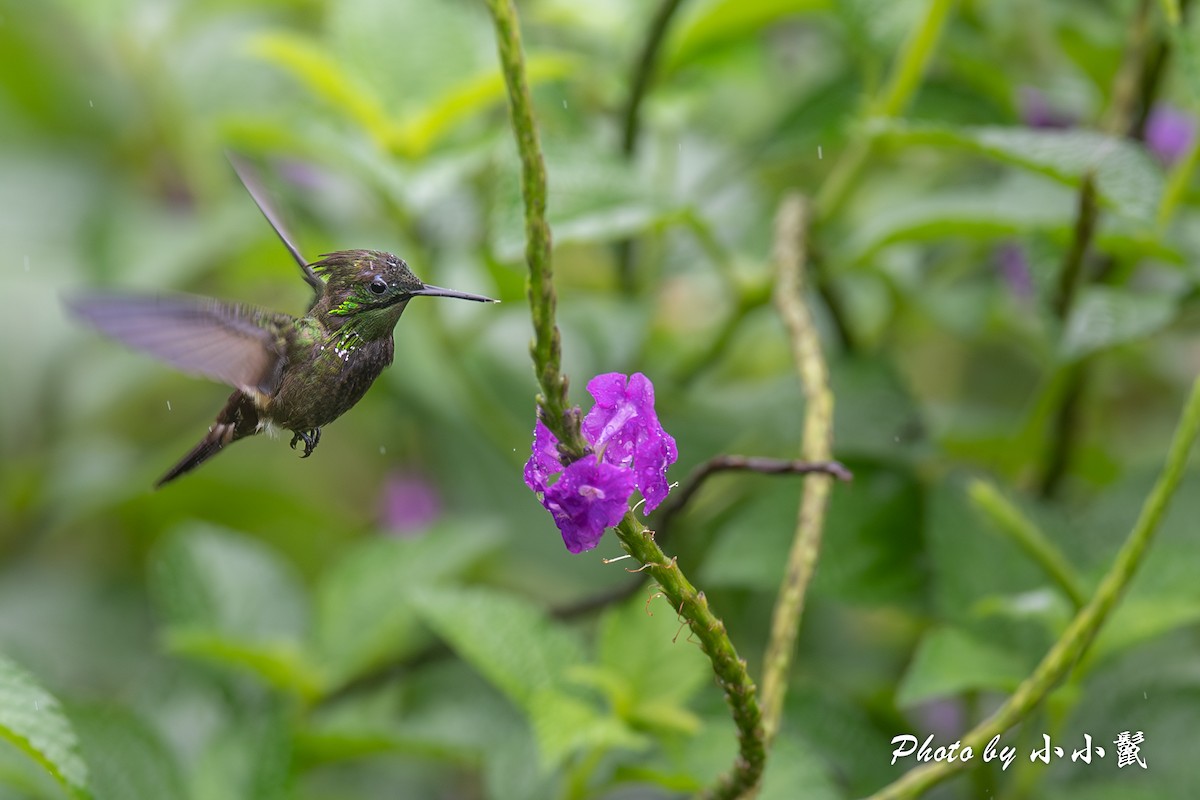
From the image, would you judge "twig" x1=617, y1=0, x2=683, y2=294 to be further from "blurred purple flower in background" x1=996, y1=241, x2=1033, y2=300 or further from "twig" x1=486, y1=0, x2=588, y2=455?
"twig" x1=486, y1=0, x2=588, y2=455

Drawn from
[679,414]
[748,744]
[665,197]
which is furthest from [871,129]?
[748,744]

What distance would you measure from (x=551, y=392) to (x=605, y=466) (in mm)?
64

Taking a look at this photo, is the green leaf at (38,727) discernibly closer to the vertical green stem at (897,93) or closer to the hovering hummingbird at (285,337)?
the hovering hummingbird at (285,337)

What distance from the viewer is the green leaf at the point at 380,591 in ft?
4.62

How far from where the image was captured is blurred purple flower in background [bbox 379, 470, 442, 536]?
1.90 m

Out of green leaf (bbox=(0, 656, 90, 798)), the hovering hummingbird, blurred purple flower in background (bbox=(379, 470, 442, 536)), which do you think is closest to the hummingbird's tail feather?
the hovering hummingbird

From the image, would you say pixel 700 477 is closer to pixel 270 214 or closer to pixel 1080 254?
pixel 270 214

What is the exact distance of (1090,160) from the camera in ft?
3.85

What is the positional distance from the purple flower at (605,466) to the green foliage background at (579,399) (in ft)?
1.37

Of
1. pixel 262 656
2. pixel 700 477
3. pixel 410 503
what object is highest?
pixel 700 477

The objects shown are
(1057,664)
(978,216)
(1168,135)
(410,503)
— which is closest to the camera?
(1057,664)

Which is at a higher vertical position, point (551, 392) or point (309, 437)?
point (551, 392)

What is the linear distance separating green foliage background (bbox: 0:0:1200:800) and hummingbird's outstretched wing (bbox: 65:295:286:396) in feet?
0.83

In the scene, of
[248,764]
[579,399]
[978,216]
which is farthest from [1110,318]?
[248,764]
